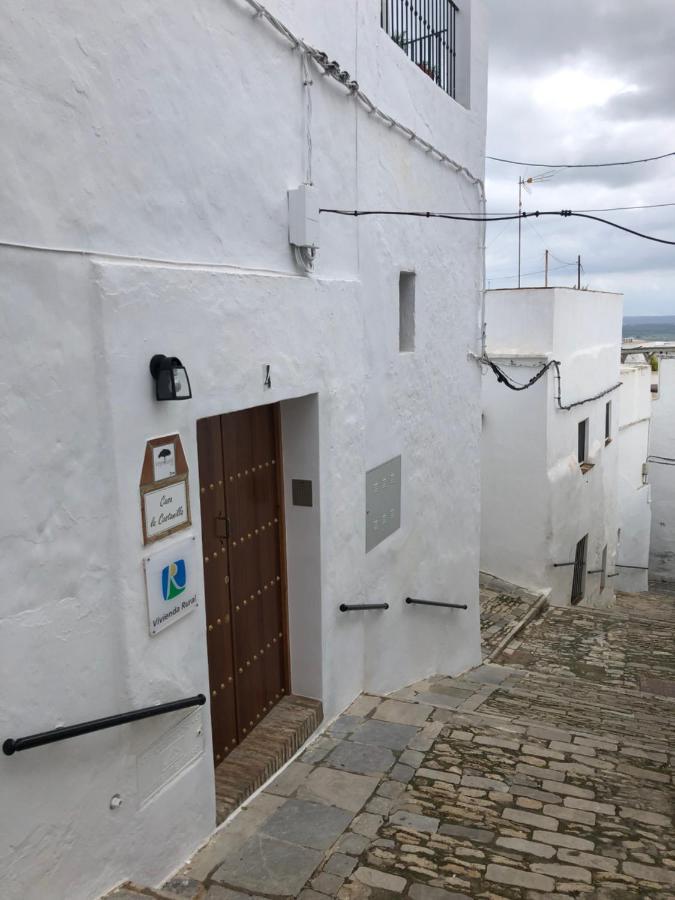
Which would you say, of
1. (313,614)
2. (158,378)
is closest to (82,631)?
(158,378)

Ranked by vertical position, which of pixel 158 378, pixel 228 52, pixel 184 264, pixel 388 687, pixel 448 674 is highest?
pixel 228 52

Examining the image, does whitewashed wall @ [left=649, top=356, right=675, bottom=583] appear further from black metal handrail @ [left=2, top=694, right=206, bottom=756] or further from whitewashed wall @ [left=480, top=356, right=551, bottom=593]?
black metal handrail @ [left=2, top=694, right=206, bottom=756]

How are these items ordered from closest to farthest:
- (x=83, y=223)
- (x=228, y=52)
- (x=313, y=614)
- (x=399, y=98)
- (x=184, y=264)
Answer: (x=83, y=223)
(x=184, y=264)
(x=228, y=52)
(x=313, y=614)
(x=399, y=98)

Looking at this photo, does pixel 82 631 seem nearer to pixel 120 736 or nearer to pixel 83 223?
pixel 120 736

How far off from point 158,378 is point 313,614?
8.09 ft

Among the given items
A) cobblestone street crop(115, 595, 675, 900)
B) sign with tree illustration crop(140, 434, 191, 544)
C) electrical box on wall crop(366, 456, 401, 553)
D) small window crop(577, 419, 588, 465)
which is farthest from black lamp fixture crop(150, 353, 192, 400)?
small window crop(577, 419, 588, 465)

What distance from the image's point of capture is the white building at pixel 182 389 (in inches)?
117

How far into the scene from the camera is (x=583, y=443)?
1603 cm

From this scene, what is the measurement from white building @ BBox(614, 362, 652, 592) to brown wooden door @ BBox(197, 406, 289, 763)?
52.2 feet

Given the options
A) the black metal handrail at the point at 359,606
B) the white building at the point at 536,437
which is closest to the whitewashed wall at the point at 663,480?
the white building at the point at 536,437

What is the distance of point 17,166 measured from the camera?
285 centimetres

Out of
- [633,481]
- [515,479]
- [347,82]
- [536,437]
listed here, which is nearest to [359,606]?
[347,82]

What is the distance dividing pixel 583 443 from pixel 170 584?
13.6 m

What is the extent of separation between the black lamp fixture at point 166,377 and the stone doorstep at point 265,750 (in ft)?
7.64
